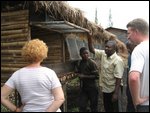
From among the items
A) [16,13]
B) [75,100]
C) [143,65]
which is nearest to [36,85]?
[143,65]

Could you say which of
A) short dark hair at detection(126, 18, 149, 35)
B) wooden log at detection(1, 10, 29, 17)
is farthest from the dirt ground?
short dark hair at detection(126, 18, 149, 35)

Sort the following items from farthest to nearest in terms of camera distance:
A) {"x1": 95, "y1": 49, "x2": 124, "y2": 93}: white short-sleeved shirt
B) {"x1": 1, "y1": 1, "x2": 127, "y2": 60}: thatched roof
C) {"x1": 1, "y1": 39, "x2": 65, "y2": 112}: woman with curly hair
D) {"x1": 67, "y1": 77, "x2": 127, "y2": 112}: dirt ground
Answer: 1. {"x1": 67, "y1": 77, "x2": 127, "y2": 112}: dirt ground
2. {"x1": 1, "y1": 1, "x2": 127, "y2": 60}: thatched roof
3. {"x1": 95, "y1": 49, "x2": 124, "y2": 93}: white short-sleeved shirt
4. {"x1": 1, "y1": 39, "x2": 65, "y2": 112}: woman with curly hair

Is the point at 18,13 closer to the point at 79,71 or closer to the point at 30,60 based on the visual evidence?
the point at 79,71

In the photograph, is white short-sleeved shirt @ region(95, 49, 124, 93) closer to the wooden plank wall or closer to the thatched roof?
the thatched roof

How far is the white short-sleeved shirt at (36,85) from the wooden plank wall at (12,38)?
378 centimetres

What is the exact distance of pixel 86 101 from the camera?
312 inches

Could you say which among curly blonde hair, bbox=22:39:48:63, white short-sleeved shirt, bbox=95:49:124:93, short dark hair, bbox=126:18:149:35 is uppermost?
short dark hair, bbox=126:18:149:35

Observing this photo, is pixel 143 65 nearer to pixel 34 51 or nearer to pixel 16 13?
pixel 34 51

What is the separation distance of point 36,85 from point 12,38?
4.12m

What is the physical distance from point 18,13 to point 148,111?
4.49 metres

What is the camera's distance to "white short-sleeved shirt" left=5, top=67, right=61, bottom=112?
350cm

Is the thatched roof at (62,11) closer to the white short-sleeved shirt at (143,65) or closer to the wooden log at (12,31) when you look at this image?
the wooden log at (12,31)

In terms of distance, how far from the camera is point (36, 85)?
3510mm

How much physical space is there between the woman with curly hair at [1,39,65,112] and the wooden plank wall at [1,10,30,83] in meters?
3.73
